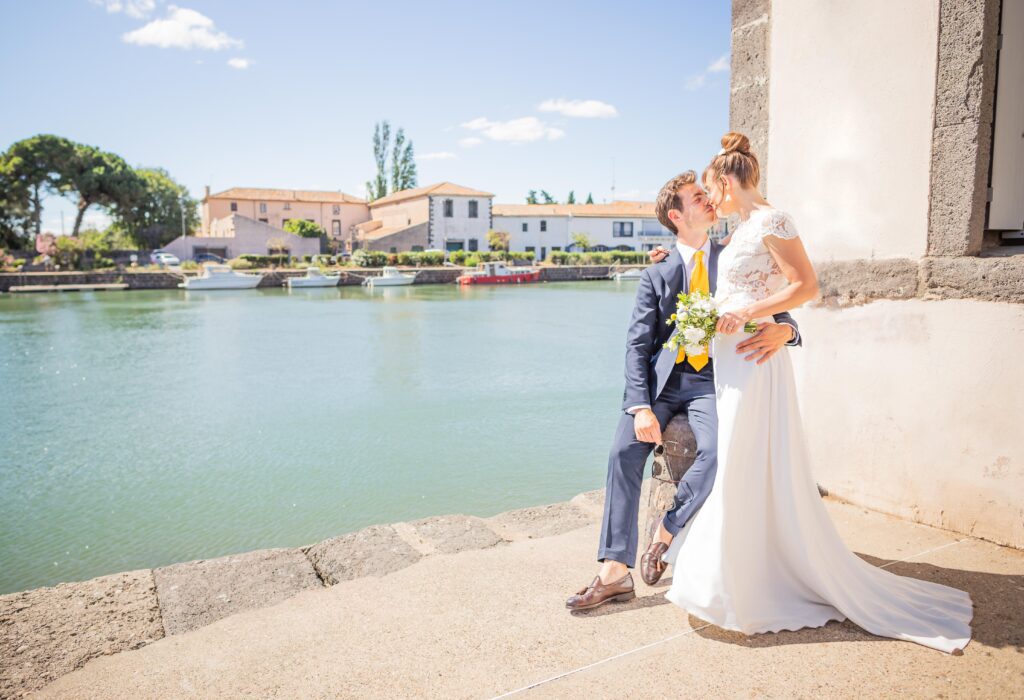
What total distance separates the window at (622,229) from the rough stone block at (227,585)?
6401 centimetres

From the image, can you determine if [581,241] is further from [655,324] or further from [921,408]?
[655,324]

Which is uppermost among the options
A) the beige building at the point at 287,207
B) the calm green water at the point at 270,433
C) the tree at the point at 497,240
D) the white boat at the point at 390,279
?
the beige building at the point at 287,207

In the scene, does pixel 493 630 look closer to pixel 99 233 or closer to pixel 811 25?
pixel 811 25

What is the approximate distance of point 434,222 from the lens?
2250 inches

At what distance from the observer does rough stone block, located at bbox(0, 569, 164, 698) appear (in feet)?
8.18

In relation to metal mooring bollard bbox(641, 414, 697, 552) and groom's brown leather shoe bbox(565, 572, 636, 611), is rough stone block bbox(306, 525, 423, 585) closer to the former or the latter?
groom's brown leather shoe bbox(565, 572, 636, 611)

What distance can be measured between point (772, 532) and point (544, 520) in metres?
1.81

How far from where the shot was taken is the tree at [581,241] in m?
63.1

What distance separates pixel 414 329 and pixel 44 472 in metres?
15.8

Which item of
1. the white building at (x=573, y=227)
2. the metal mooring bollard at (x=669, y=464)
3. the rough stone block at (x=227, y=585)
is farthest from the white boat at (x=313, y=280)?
the metal mooring bollard at (x=669, y=464)

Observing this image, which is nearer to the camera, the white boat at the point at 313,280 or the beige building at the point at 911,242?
the beige building at the point at 911,242

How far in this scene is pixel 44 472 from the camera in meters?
8.46

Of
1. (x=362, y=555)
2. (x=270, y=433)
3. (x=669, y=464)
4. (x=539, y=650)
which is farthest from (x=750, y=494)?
(x=270, y=433)

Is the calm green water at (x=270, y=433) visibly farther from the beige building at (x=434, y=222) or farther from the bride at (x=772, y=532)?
the beige building at (x=434, y=222)
